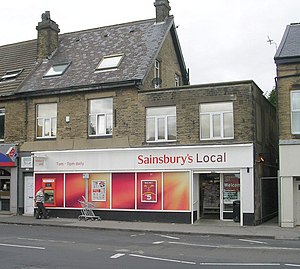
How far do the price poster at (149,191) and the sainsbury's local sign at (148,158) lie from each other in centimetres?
71

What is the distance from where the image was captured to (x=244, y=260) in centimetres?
1127

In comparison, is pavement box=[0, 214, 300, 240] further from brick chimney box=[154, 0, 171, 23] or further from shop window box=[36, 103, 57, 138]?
brick chimney box=[154, 0, 171, 23]

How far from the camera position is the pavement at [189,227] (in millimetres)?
17531

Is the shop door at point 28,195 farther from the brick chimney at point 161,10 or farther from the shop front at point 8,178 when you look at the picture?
the brick chimney at point 161,10

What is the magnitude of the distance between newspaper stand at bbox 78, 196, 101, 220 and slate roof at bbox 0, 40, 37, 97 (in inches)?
298

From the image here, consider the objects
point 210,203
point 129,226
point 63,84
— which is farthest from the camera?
point 63,84

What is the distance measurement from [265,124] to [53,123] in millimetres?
10930

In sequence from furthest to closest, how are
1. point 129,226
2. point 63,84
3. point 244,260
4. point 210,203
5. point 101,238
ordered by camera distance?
1. point 63,84
2. point 210,203
3. point 129,226
4. point 101,238
5. point 244,260

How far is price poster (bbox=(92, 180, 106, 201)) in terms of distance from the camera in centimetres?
2295

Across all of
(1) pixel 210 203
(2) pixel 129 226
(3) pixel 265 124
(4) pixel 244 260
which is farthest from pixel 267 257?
(3) pixel 265 124

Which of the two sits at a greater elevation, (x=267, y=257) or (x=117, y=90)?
(x=117, y=90)

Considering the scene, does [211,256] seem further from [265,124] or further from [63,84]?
[63,84]

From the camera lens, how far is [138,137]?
22.3m

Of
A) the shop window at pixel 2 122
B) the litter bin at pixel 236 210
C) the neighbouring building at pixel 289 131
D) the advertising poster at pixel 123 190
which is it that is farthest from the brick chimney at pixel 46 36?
the litter bin at pixel 236 210
